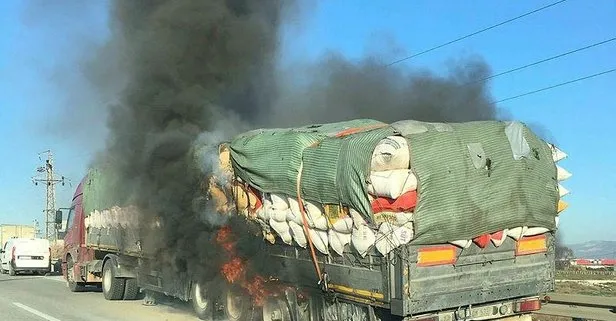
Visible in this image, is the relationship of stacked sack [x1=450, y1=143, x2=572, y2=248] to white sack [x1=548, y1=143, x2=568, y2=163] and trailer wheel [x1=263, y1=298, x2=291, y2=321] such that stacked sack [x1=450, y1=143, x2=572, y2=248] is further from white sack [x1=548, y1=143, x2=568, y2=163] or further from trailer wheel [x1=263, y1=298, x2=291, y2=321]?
trailer wheel [x1=263, y1=298, x2=291, y2=321]

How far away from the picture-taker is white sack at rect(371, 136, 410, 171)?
602 cm

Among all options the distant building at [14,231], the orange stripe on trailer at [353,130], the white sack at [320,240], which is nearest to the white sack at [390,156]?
the orange stripe on trailer at [353,130]

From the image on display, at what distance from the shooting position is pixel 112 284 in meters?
13.6

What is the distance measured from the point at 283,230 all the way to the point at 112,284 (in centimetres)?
758

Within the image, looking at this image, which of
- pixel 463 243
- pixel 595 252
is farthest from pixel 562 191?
pixel 595 252

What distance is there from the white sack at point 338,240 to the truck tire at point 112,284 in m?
8.10

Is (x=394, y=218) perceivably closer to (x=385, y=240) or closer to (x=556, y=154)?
(x=385, y=240)

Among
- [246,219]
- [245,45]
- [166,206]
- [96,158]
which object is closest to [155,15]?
[245,45]

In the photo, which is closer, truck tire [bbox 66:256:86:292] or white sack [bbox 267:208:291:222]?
white sack [bbox 267:208:291:222]

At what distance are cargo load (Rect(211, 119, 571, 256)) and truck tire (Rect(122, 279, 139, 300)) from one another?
6.97 m

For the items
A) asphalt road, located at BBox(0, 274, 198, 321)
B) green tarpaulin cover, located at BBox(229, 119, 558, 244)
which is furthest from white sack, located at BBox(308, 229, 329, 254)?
asphalt road, located at BBox(0, 274, 198, 321)

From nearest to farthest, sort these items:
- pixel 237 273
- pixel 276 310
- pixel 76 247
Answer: pixel 276 310
pixel 237 273
pixel 76 247

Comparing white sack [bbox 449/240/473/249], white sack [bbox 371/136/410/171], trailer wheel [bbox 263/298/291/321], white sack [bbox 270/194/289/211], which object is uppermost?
white sack [bbox 371/136/410/171]

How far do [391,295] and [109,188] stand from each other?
8.33 m
